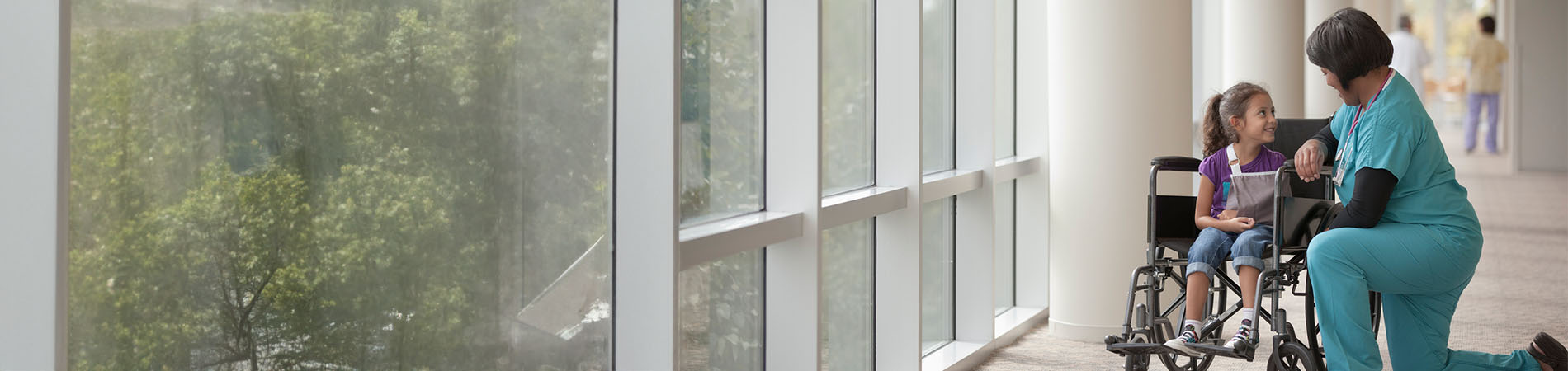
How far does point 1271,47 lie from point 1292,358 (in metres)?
5.94

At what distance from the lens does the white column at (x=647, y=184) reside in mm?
2412

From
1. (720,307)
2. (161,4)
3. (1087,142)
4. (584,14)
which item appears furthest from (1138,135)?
(161,4)

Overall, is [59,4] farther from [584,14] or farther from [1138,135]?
[1138,135]

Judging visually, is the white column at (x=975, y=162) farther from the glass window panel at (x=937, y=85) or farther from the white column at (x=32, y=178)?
the white column at (x=32, y=178)

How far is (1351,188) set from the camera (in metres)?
3.14

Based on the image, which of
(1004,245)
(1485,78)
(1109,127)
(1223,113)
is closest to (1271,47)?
(1004,245)

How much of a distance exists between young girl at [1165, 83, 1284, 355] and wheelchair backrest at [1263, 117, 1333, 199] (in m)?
0.29

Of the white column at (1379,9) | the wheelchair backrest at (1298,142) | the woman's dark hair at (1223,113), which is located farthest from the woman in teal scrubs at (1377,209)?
the white column at (1379,9)

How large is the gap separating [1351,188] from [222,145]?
2621 mm

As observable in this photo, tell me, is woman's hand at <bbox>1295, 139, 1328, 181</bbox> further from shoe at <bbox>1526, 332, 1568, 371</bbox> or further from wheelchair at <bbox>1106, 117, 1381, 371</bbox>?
shoe at <bbox>1526, 332, 1568, 371</bbox>

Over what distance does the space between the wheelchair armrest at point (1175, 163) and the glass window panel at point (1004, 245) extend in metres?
1.51

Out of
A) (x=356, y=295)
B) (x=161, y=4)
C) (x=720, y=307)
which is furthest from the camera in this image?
(x=720, y=307)

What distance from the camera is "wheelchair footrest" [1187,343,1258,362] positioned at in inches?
131

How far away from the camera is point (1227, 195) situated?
3.79 m
